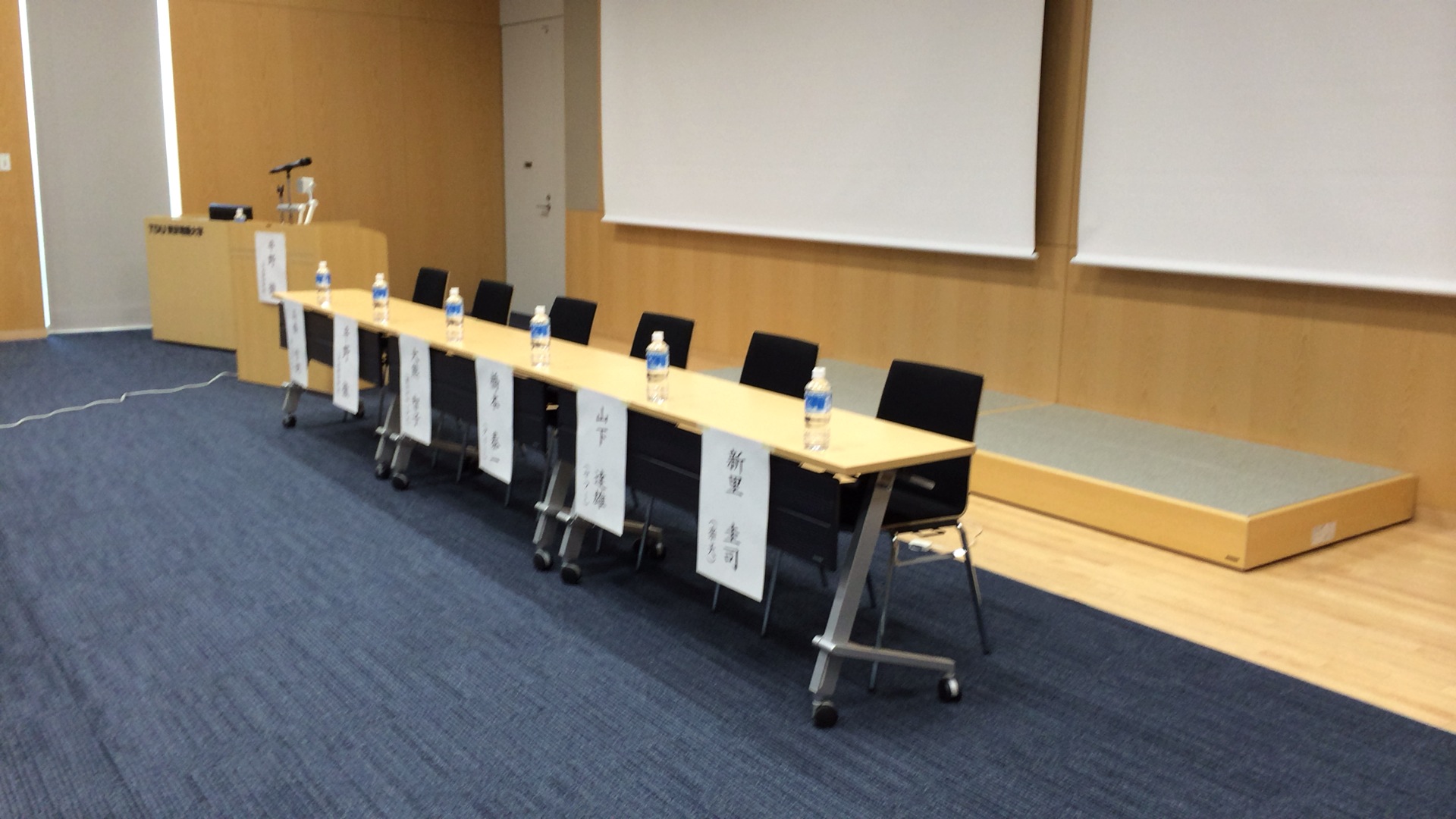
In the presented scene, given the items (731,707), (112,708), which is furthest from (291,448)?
(731,707)

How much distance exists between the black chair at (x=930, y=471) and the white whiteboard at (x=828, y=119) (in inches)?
103

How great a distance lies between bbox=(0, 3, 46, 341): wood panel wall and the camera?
8719 mm

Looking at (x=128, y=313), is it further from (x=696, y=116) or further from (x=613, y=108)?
(x=696, y=116)

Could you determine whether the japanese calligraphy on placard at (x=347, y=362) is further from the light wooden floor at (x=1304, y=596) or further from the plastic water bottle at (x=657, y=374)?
the light wooden floor at (x=1304, y=596)

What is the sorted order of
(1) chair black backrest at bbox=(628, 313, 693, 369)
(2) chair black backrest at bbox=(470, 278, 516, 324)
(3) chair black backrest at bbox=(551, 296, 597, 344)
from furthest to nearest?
1. (2) chair black backrest at bbox=(470, 278, 516, 324)
2. (3) chair black backrest at bbox=(551, 296, 597, 344)
3. (1) chair black backrest at bbox=(628, 313, 693, 369)

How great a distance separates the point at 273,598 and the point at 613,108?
6022 mm

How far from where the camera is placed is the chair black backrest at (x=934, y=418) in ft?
11.7

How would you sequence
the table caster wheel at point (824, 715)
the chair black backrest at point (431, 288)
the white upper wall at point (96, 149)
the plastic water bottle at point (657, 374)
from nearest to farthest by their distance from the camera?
1. the table caster wheel at point (824, 715)
2. the plastic water bottle at point (657, 374)
3. the chair black backrest at point (431, 288)
4. the white upper wall at point (96, 149)

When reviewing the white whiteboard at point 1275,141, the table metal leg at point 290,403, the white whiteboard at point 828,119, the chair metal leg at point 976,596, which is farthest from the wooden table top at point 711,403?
the white whiteboard at point 828,119

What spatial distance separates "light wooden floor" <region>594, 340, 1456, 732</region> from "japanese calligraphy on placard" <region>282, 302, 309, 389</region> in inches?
141

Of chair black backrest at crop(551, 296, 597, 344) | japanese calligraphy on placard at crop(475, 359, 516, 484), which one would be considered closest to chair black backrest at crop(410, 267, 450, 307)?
chair black backrest at crop(551, 296, 597, 344)

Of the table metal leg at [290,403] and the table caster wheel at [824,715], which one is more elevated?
the table metal leg at [290,403]

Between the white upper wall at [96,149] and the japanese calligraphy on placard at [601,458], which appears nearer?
the japanese calligraphy on placard at [601,458]

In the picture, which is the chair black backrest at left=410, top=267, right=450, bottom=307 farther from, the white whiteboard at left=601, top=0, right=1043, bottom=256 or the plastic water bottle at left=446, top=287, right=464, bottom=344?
the white whiteboard at left=601, top=0, right=1043, bottom=256
